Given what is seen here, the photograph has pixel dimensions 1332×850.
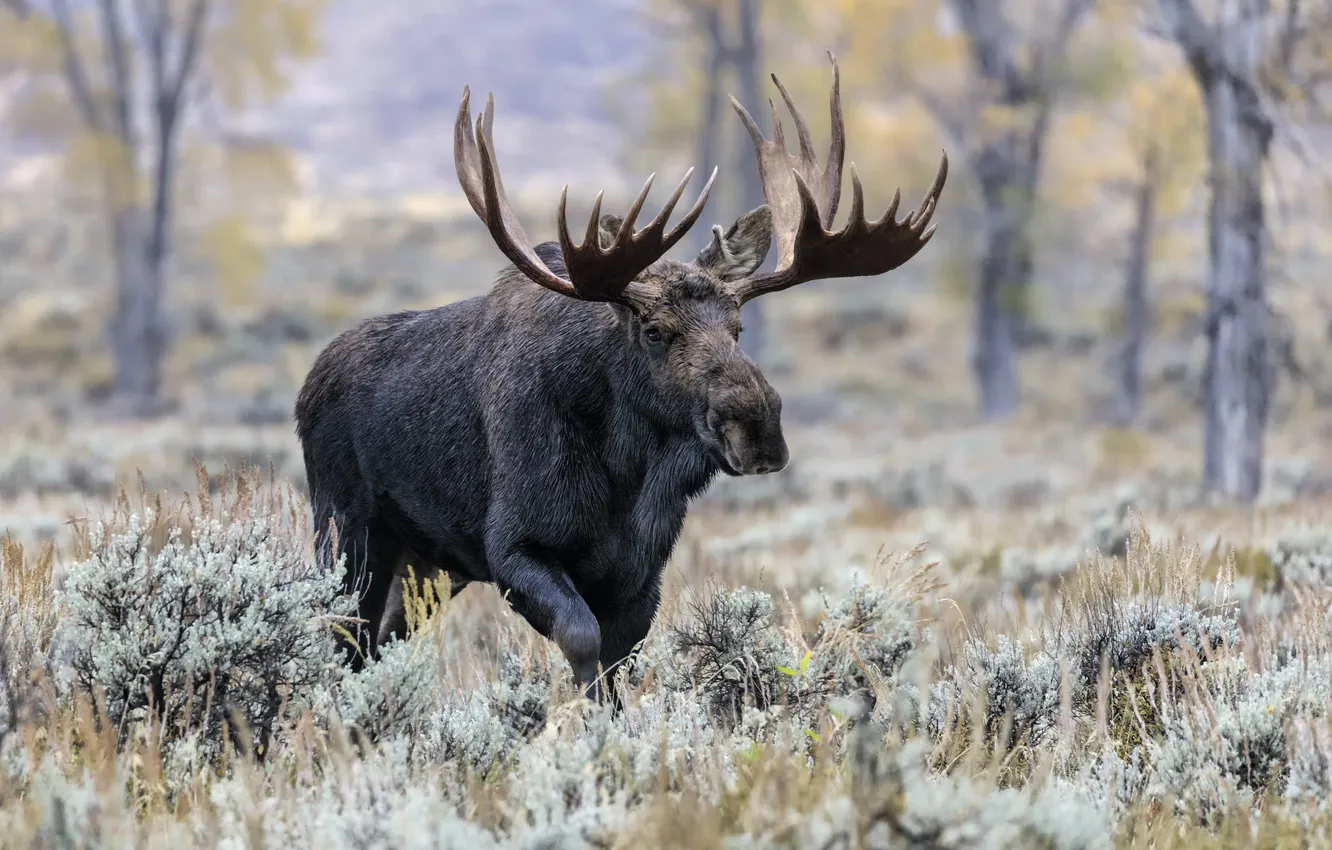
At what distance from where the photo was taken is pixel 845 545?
378 inches

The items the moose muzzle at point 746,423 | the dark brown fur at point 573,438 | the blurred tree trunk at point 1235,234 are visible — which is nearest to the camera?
the moose muzzle at point 746,423

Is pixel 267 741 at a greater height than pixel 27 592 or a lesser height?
lesser

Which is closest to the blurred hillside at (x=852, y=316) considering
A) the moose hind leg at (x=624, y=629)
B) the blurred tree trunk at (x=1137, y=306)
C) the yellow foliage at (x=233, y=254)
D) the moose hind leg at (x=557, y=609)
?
the yellow foliage at (x=233, y=254)

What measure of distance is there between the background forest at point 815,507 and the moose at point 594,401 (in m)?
0.32

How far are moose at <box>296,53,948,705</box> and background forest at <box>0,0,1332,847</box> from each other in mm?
318

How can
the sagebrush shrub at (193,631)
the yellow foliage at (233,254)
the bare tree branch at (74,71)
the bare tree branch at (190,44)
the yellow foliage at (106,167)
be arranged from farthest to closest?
the yellow foliage at (233,254) → the bare tree branch at (74,71) → the bare tree branch at (190,44) → the yellow foliage at (106,167) → the sagebrush shrub at (193,631)

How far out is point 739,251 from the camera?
4.58 m

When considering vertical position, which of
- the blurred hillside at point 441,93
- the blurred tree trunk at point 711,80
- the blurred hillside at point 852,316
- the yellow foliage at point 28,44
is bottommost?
the blurred hillside at point 852,316

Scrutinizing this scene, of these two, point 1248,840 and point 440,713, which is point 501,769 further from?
point 1248,840

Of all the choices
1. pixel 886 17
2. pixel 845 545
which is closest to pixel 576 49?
pixel 886 17

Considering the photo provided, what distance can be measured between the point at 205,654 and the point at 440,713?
0.64 m

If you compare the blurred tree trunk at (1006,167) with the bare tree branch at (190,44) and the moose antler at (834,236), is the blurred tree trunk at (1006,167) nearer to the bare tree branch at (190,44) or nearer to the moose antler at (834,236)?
the bare tree branch at (190,44)

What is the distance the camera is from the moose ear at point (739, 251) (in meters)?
4.54

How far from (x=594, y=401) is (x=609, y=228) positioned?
23.3 inches
